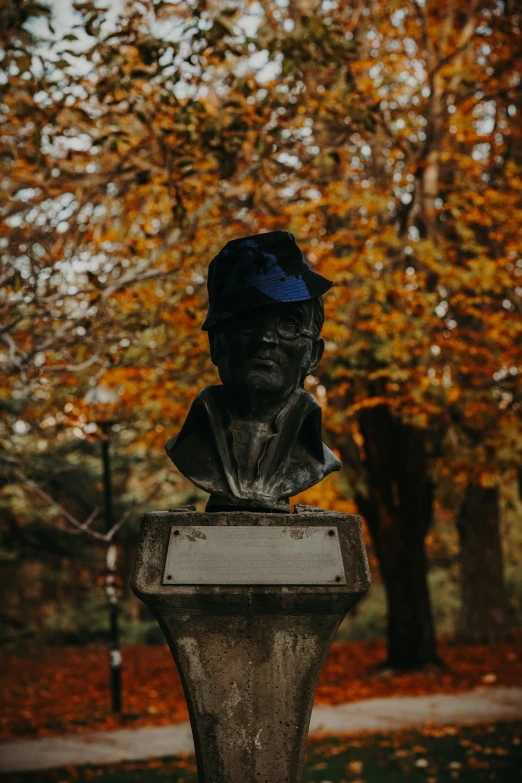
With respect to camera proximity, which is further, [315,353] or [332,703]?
[332,703]

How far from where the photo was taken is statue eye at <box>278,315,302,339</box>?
455 centimetres

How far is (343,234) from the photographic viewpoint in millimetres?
11977

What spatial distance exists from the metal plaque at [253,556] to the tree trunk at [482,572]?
44.8ft

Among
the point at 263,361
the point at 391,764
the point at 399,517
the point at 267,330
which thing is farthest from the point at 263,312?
the point at 399,517

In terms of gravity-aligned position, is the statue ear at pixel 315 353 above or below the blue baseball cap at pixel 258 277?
below

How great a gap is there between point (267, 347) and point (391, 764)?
5899 millimetres

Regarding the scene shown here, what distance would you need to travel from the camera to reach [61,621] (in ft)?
68.5

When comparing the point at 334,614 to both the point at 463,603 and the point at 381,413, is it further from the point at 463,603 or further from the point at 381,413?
the point at 463,603

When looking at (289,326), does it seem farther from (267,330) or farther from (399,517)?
(399,517)

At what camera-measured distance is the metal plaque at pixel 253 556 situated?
414cm

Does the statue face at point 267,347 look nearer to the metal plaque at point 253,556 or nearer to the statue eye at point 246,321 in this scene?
the statue eye at point 246,321

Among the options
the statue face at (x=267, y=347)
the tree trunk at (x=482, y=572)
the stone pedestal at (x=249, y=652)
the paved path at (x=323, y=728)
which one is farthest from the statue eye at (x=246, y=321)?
the tree trunk at (x=482, y=572)

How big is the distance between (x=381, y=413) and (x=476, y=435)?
5.33 ft

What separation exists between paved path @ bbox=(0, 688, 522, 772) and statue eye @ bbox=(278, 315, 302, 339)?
252 inches
